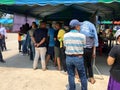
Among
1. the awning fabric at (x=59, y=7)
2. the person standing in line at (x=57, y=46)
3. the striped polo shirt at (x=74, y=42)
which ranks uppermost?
the awning fabric at (x=59, y=7)

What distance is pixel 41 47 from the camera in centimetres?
989

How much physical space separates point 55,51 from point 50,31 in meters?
0.81

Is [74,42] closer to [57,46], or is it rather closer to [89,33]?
[89,33]

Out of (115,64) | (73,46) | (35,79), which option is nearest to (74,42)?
(73,46)

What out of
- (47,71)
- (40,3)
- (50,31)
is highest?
(40,3)

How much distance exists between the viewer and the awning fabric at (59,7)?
31.0ft

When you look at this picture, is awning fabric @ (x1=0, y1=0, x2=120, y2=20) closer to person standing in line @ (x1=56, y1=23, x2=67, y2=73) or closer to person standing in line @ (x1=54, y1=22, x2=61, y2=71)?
person standing in line @ (x1=54, y1=22, x2=61, y2=71)

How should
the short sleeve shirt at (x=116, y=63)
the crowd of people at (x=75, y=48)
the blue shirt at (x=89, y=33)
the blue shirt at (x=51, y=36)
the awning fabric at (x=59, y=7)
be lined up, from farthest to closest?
the blue shirt at (x=51, y=36) → the awning fabric at (x=59, y=7) → the blue shirt at (x=89, y=33) → the crowd of people at (x=75, y=48) → the short sleeve shirt at (x=116, y=63)

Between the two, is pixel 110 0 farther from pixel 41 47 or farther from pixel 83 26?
pixel 41 47

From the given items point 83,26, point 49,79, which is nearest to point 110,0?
point 83,26

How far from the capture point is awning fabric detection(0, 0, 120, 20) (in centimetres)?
945

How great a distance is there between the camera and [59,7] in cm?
1416

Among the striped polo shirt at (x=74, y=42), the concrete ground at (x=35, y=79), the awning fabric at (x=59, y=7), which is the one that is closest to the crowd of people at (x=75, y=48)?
the striped polo shirt at (x=74, y=42)

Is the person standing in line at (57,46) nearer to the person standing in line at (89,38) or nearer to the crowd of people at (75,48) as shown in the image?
the crowd of people at (75,48)
